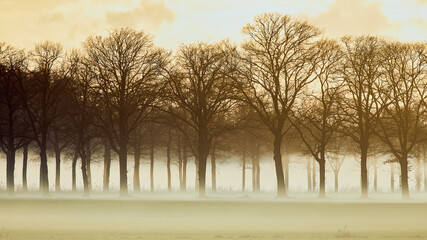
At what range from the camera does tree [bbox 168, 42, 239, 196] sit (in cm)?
6359

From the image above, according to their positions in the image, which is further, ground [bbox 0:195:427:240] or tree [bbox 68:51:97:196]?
tree [bbox 68:51:97:196]

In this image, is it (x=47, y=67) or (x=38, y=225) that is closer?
(x=38, y=225)

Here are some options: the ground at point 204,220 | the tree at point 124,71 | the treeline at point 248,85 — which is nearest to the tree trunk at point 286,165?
the treeline at point 248,85

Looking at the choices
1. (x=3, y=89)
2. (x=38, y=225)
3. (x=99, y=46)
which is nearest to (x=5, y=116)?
(x=3, y=89)

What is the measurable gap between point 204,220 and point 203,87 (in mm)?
25989

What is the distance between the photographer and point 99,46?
64.5 meters

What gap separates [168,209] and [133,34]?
24.4m

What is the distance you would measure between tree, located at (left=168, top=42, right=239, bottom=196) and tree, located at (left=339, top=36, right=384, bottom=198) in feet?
40.0

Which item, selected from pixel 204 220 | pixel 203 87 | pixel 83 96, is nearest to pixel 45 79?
pixel 83 96

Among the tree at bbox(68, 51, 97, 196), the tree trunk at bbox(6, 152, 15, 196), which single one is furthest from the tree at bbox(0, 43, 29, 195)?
the tree at bbox(68, 51, 97, 196)

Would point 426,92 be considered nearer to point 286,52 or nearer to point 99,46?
point 286,52

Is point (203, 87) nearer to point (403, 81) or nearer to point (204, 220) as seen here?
point (403, 81)

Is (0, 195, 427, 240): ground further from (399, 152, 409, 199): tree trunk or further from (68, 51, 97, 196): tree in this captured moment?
(399, 152, 409, 199): tree trunk

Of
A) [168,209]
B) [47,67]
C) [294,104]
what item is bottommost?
[168,209]
